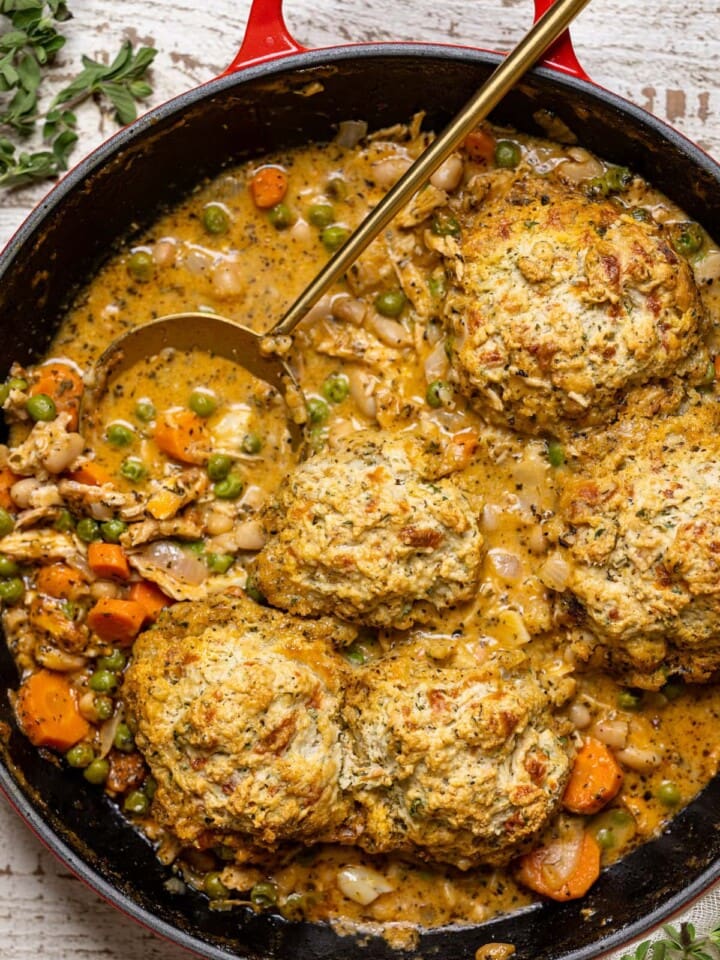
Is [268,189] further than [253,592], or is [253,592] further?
[268,189]

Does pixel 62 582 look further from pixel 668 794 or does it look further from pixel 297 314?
pixel 668 794

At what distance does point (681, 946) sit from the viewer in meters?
4.50

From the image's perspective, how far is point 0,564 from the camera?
460cm

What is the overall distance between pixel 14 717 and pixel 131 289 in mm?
1839

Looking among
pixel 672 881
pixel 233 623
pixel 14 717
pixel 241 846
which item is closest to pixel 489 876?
pixel 672 881

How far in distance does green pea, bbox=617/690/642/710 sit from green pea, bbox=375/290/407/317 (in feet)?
5.91

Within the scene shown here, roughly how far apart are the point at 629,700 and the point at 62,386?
2.66 metres

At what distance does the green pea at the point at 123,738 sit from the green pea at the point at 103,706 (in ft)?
0.22

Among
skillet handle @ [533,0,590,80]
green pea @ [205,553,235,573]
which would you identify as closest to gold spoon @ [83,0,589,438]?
skillet handle @ [533,0,590,80]

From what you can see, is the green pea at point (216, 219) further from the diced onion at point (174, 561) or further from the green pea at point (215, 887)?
the green pea at point (215, 887)

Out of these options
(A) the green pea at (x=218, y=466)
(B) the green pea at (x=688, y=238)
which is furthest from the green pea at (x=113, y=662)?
(B) the green pea at (x=688, y=238)

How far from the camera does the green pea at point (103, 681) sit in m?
A: 4.60

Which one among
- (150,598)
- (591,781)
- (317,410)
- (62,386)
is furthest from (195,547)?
(591,781)

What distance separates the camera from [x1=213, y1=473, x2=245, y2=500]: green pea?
464 centimetres
